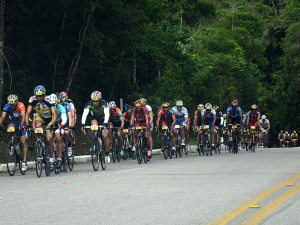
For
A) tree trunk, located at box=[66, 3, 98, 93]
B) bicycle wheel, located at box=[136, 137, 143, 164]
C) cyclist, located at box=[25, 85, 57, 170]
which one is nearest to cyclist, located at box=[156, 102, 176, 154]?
bicycle wheel, located at box=[136, 137, 143, 164]

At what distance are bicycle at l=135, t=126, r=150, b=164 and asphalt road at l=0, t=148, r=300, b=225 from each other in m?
4.97

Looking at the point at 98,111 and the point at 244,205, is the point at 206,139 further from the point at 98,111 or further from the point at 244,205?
the point at 244,205

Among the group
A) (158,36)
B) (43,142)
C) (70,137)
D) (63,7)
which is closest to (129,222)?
(43,142)

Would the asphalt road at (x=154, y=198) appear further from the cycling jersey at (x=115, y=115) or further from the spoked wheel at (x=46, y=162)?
the cycling jersey at (x=115, y=115)

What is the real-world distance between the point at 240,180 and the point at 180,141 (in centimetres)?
1166

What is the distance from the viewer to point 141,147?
20109mm

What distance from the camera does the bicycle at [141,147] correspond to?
65.5ft

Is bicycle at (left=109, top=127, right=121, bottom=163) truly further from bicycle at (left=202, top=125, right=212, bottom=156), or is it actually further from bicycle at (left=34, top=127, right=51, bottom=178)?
bicycle at (left=34, top=127, right=51, bottom=178)

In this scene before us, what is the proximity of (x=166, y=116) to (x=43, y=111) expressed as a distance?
26.7ft

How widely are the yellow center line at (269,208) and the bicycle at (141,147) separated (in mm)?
9276

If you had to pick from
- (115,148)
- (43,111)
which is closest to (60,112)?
(43,111)

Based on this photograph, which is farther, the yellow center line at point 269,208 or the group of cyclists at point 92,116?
the group of cyclists at point 92,116

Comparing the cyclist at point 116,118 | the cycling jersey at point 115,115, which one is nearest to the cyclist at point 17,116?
the cyclist at point 116,118

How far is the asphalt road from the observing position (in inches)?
317
